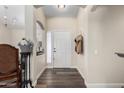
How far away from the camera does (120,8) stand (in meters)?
5.05

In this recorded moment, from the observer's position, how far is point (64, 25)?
31.2ft

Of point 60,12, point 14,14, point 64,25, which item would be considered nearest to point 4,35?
point 14,14

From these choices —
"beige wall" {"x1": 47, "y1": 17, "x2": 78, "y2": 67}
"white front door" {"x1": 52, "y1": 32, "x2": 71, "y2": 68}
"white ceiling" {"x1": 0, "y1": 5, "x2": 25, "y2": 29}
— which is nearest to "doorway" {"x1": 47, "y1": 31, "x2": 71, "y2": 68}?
"white front door" {"x1": 52, "y1": 32, "x2": 71, "y2": 68}

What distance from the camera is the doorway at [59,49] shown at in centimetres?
958

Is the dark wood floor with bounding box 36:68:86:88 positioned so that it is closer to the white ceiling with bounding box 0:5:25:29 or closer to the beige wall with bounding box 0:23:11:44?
the beige wall with bounding box 0:23:11:44

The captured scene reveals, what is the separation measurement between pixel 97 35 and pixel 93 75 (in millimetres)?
1079

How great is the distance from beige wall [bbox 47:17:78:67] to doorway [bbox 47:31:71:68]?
0.21 metres

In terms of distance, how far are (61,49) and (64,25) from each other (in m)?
1.24

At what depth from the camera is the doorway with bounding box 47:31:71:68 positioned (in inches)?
377

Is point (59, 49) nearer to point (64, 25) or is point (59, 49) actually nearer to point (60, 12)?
point (64, 25)

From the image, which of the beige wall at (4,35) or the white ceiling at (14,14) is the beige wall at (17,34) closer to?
the beige wall at (4,35)

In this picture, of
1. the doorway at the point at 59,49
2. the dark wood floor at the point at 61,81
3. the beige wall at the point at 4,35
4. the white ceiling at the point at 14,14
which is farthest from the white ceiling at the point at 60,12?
the dark wood floor at the point at 61,81

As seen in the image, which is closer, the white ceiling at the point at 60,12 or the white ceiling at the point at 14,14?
the white ceiling at the point at 14,14

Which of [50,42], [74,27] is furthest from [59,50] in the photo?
[74,27]
